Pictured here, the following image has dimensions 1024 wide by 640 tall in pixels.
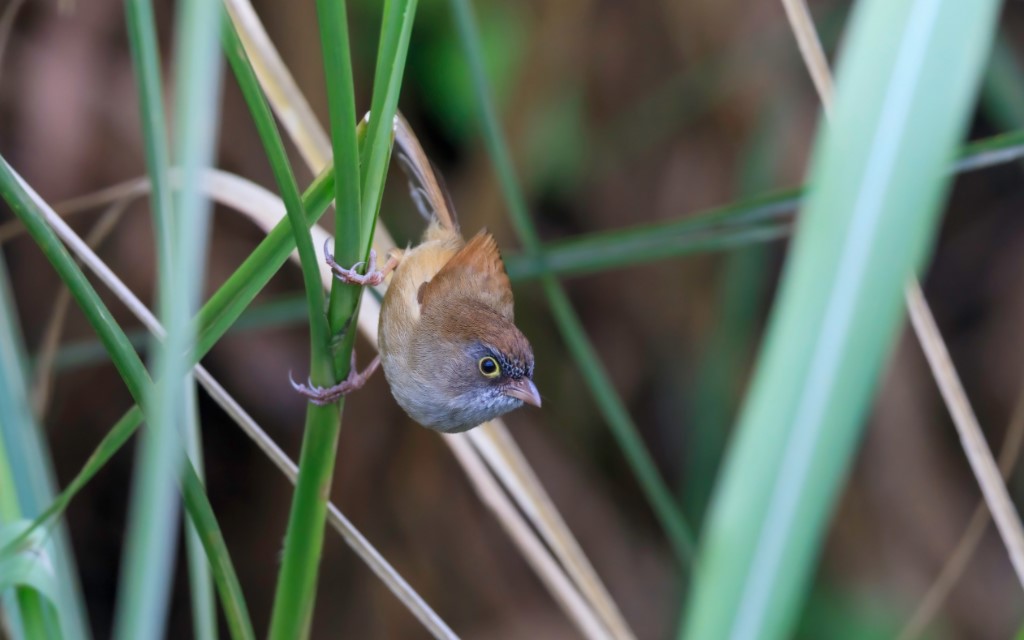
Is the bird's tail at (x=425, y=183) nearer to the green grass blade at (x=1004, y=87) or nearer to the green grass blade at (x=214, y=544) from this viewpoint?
the green grass blade at (x=214, y=544)

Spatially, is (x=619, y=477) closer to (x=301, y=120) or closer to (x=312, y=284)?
(x=301, y=120)

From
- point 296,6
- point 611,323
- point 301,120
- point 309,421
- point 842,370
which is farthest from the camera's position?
point 611,323

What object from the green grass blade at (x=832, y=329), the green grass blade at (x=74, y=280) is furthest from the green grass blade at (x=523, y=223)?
the green grass blade at (x=832, y=329)

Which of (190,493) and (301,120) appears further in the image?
(301,120)

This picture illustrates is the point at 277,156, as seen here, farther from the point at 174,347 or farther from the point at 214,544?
the point at 214,544

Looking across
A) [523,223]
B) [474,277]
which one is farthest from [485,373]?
[523,223]

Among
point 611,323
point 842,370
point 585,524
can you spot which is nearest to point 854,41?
point 842,370

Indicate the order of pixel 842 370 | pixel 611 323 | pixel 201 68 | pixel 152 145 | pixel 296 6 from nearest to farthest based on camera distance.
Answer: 1. pixel 842 370
2. pixel 201 68
3. pixel 152 145
4. pixel 296 6
5. pixel 611 323

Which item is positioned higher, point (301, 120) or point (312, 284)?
point (301, 120)
